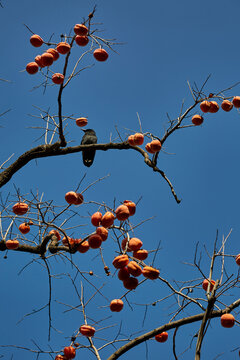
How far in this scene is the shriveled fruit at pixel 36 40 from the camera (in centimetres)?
365

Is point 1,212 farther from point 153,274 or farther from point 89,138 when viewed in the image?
point 89,138

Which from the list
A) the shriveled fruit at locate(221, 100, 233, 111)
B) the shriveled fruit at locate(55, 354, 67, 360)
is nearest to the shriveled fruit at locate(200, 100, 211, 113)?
the shriveled fruit at locate(221, 100, 233, 111)

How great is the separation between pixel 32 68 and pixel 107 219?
1874mm

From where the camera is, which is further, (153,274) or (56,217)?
(56,217)

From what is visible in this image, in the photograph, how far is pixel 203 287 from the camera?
3061mm

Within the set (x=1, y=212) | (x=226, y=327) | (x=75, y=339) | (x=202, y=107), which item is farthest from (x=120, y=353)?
(x=202, y=107)

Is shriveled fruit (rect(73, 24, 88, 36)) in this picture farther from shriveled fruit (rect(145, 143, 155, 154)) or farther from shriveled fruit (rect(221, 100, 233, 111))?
shriveled fruit (rect(221, 100, 233, 111))

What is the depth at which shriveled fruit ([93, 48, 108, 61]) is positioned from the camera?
3.71 meters

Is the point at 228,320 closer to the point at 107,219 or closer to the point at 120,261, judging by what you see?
the point at 120,261

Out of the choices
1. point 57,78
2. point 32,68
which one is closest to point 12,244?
point 57,78

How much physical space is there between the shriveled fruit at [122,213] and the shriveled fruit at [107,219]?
44 millimetres

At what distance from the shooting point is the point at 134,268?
96.3 inches

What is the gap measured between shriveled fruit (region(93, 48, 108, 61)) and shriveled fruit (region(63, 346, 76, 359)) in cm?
276

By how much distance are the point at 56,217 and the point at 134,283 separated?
0.93 metres
